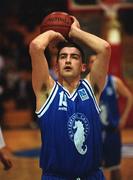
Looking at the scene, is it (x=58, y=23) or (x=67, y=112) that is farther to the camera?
(x=58, y=23)

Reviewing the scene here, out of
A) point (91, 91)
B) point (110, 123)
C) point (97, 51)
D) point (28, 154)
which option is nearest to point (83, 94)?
point (91, 91)

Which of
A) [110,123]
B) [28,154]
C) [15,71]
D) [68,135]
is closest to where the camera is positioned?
[68,135]

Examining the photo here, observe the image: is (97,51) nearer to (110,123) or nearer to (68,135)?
(68,135)

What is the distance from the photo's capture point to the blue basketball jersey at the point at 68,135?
3723 mm

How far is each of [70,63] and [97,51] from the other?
23 centimetres

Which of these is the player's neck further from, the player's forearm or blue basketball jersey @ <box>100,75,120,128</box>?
blue basketball jersey @ <box>100,75,120,128</box>

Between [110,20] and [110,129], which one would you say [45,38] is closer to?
[110,129]

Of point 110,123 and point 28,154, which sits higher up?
point 110,123

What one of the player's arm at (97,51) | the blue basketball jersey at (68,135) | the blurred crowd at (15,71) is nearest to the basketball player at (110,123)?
the player's arm at (97,51)

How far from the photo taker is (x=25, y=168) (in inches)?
310

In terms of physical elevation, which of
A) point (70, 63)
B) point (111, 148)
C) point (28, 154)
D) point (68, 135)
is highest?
point (70, 63)

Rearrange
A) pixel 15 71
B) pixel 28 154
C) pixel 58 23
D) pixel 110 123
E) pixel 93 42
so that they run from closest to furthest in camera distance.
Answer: pixel 93 42 < pixel 58 23 < pixel 110 123 < pixel 28 154 < pixel 15 71

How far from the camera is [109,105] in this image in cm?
647

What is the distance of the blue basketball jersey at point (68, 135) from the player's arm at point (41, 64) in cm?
6
